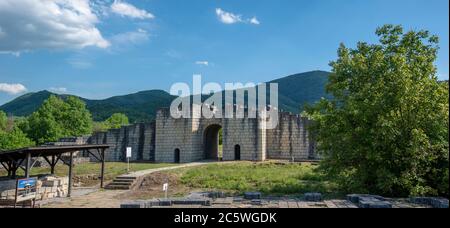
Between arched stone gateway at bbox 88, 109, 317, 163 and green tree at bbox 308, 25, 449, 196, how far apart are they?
16.8 meters

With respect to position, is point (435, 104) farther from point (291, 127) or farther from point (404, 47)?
point (291, 127)

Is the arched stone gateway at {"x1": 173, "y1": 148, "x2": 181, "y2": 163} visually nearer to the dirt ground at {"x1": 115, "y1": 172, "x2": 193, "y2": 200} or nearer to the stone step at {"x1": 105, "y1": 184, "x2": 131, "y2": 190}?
the dirt ground at {"x1": 115, "y1": 172, "x2": 193, "y2": 200}

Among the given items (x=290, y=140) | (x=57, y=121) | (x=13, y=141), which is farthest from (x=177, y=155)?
(x=57, y=121)

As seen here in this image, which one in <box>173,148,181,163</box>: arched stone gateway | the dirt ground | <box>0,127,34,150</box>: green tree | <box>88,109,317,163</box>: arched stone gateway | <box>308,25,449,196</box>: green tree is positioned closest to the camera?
<box>308,25,449,196</box>: green tree

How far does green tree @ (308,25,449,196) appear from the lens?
14664mm

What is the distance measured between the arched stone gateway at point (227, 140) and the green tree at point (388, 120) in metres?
16.8

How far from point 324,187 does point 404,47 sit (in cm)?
765

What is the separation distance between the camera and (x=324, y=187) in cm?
1867

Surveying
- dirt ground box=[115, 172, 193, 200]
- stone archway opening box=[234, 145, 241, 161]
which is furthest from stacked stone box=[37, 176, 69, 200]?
stone archway opening box=[234, 145, 241, 161]

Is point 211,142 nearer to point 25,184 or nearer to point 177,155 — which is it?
point 177,155

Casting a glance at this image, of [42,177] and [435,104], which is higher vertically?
[435,104]

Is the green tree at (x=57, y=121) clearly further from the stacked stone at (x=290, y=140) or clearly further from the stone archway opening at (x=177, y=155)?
the stacked stone at (x=290, y=140)
